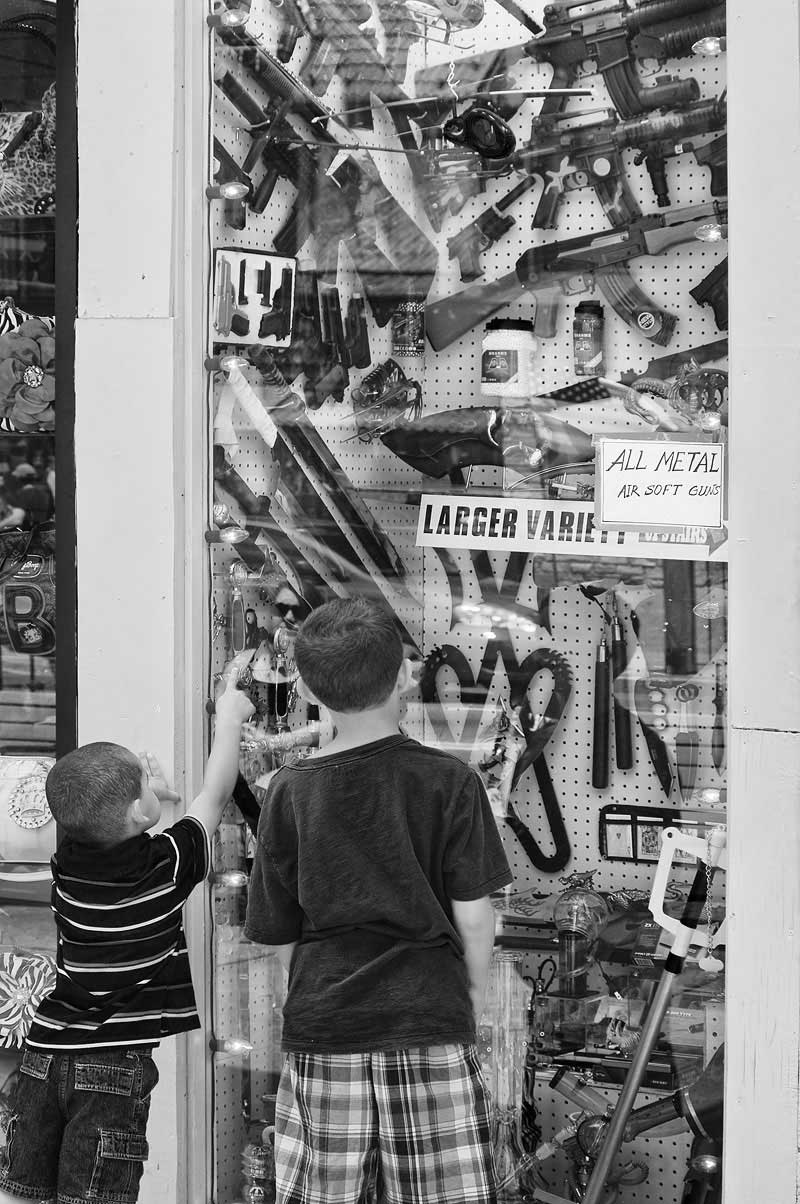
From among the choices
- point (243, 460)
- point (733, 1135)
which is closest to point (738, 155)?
point (243, 460)

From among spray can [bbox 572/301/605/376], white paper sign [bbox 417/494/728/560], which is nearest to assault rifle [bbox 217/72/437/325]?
spray can [bbox 572/301/605/376]

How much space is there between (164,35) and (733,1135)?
2.54 metres

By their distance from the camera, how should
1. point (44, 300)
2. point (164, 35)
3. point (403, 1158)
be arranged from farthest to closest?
1. point (44, 300)
2. point (164, 35)
3. point (403, 1158)

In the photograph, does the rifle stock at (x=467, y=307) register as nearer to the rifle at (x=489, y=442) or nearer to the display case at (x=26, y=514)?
the rifle at (x=489, y=442)

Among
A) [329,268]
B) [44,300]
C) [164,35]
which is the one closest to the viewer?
[164,35]

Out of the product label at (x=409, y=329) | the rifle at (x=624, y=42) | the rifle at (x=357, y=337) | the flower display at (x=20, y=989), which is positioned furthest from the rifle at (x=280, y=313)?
the flower display at (x=20, y=989)

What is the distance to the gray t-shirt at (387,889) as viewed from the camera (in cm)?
226

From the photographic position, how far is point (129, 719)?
303 centimetres

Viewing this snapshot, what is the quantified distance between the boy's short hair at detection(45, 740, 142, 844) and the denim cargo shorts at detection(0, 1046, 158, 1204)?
448 millimetres

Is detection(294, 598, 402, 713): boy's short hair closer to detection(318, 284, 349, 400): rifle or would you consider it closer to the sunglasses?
the sunglasses

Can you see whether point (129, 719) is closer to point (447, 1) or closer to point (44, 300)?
point (44, 300)

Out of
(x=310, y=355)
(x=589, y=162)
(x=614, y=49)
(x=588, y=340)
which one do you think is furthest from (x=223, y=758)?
(x=614, y=49)

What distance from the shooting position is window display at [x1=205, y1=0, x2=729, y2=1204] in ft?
9.56

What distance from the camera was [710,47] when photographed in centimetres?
281
